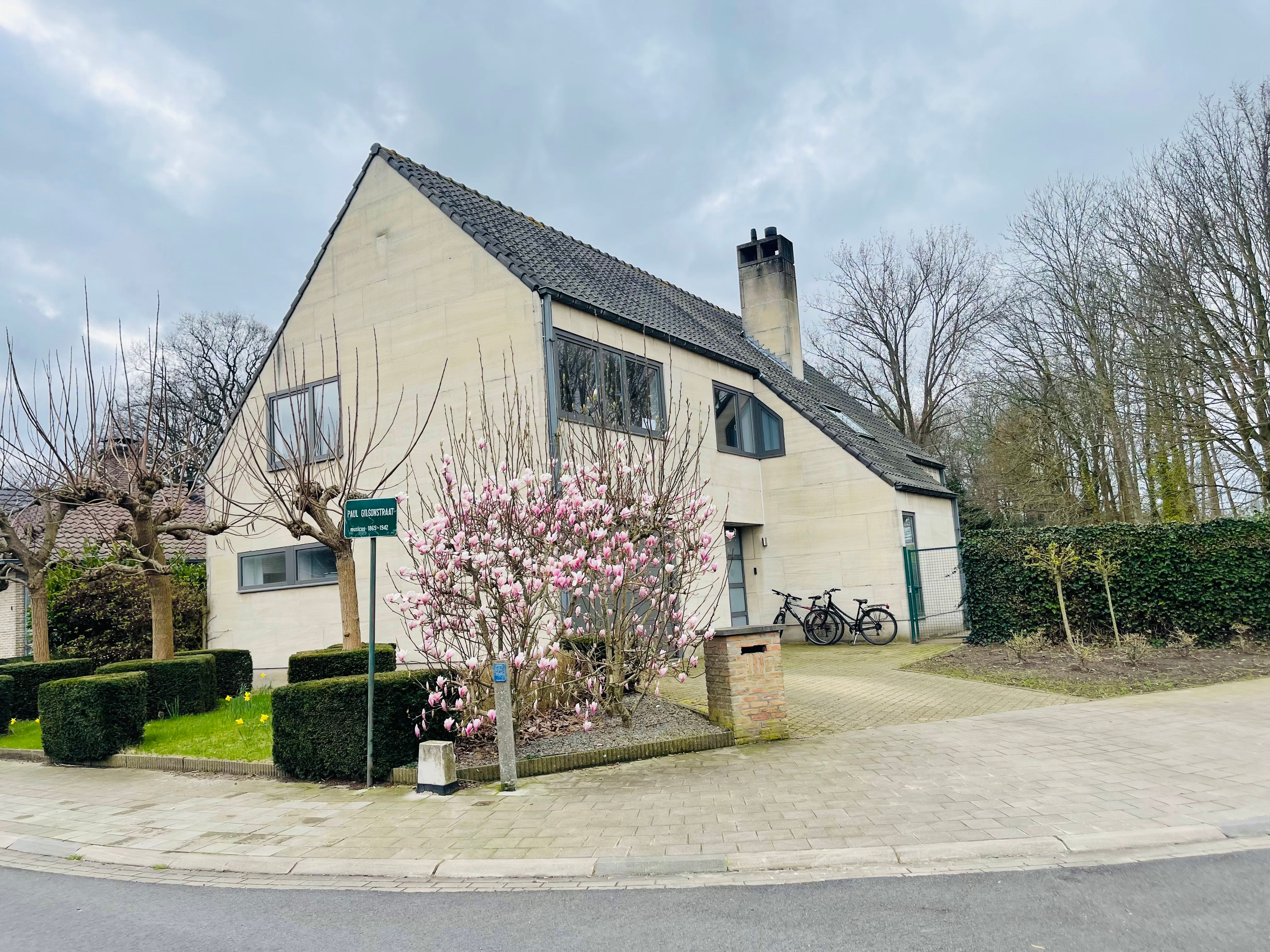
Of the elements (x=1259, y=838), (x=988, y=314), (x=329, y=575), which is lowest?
(x=1259, y=838)

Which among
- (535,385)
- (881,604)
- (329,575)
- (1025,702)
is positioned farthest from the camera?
(881,604)

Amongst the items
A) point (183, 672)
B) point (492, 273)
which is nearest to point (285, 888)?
point (183, 672)

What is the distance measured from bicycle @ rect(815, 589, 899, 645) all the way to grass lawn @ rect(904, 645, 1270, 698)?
114 inches

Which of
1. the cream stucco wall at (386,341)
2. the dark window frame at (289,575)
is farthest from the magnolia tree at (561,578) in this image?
the dark window frame at (289,575)

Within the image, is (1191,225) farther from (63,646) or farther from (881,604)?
(63,646)

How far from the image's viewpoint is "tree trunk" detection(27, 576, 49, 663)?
1380cm

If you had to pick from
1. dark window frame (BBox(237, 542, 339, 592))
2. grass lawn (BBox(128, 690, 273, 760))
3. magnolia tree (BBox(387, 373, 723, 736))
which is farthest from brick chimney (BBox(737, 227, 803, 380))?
grass lawn (BBox(128, 690, 273, 760))

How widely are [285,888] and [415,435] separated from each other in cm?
952

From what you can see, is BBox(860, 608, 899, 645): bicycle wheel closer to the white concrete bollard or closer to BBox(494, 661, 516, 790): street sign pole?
BBox(494, 661, 516, 790): street sign pole

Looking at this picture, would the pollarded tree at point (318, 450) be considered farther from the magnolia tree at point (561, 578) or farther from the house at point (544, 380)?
the magnolia tree at point (561, 578)

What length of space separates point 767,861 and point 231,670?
11.7 m

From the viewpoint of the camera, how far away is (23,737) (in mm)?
12266

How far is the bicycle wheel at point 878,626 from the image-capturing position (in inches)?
683

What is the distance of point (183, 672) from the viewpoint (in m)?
12.6
